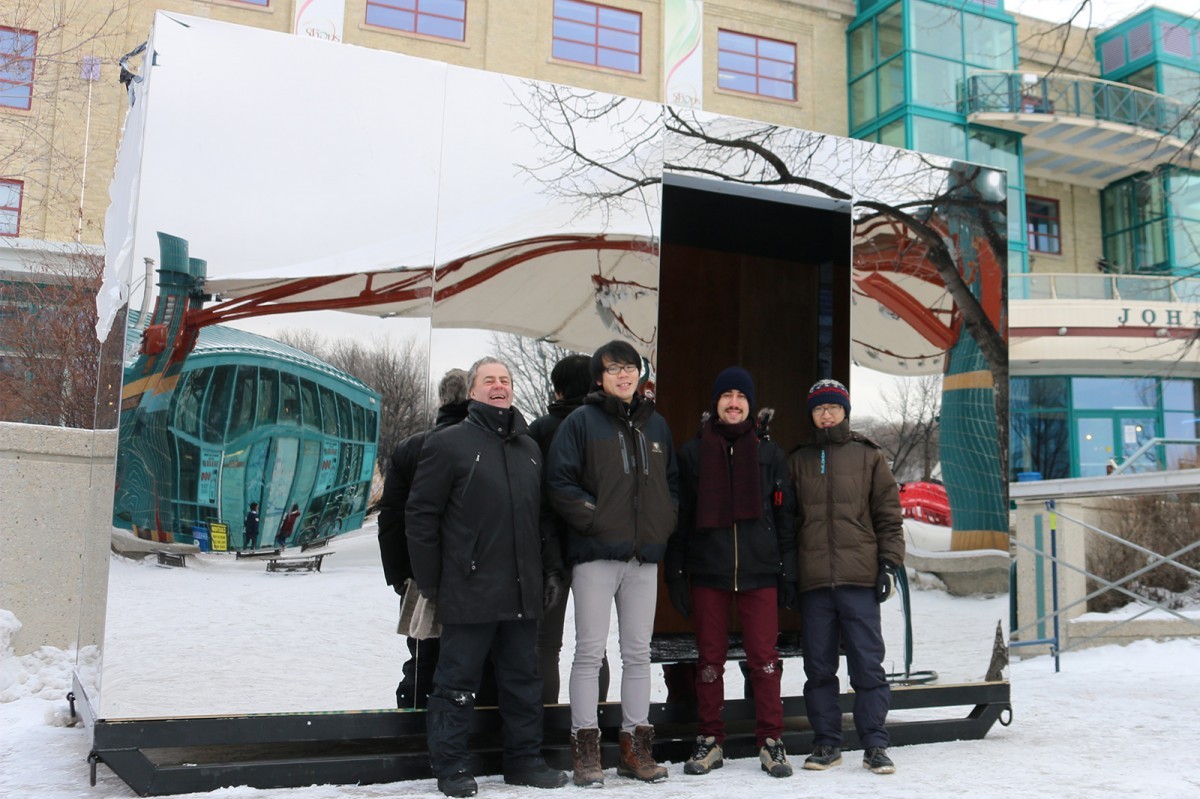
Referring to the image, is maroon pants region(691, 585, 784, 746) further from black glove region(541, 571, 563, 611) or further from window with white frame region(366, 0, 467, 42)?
window with white frame region(366, 0, 467, 42)

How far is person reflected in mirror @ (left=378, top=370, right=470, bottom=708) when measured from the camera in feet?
12.3

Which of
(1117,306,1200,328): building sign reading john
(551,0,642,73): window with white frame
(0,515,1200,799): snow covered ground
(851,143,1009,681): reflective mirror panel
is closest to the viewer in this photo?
(0,515,1200,799): snow covered ground

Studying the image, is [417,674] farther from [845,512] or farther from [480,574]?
[845,512]

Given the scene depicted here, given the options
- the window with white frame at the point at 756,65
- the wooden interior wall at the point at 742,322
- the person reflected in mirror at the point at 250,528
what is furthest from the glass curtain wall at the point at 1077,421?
the person reflected in mirror at the point at 250,528

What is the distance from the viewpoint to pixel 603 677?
13.3 ft

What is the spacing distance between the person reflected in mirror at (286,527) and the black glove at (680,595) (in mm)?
1597

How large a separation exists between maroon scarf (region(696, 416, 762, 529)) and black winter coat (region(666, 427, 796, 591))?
0.05 m

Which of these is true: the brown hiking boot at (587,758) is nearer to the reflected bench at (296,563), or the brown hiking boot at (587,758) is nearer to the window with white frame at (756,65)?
the reflected bench at (296,563)

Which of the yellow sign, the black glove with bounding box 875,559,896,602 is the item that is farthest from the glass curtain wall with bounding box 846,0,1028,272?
the yellow sign

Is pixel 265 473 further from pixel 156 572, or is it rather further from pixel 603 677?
pixel 603 677

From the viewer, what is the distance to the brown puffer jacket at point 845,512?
424cm

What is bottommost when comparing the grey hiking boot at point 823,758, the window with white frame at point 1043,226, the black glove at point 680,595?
the grey hiking boot at point 823,758

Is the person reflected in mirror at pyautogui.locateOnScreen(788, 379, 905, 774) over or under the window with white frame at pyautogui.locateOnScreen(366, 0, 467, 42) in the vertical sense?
under

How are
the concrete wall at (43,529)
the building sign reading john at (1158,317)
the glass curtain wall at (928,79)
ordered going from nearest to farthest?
the concrete wall at (43,529) < the building sign reading john at (1158,317) < the glass curtain wall at (928,79)
